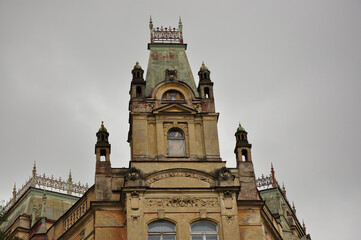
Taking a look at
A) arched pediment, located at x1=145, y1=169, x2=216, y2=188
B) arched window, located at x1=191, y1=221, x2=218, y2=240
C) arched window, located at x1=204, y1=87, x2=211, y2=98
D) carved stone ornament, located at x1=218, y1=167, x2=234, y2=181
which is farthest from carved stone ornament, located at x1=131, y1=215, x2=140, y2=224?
arched window, located at x1=204, y1=87, x2=211, y2=98

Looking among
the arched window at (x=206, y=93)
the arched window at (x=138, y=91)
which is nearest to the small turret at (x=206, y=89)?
the arched window at (x=206, y=93)

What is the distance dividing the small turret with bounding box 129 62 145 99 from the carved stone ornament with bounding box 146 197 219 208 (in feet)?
29.4

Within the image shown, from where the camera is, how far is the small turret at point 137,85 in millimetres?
51344

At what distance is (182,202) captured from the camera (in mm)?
45375

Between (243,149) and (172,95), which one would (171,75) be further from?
(243,149)

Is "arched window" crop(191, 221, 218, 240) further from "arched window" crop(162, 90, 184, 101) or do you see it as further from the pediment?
"arched window" crop(162, 90, 184, 101)

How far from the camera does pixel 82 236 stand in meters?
46.9

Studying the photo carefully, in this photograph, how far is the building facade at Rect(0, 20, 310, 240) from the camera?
44750 millimetres

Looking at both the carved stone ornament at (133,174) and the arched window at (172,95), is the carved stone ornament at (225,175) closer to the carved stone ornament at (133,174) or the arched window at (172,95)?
the carved stone ornament at (133,174)

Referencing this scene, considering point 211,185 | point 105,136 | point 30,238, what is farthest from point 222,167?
point 30,238

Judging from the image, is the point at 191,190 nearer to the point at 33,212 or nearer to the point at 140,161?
the point at 140,161

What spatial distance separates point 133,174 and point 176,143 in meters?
5.13

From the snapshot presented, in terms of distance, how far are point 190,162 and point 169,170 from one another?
1827 mm

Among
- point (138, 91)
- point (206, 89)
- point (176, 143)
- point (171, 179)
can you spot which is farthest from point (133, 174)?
point (206, 89)
